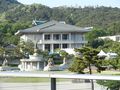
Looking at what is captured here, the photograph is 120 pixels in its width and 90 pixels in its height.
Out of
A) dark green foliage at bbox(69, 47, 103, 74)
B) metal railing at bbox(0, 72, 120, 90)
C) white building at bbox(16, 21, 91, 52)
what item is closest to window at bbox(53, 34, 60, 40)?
white building at bbox(16, 21, 91, 52)

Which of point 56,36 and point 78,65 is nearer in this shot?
point 78,65

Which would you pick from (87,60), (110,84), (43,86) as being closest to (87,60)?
(87,60)

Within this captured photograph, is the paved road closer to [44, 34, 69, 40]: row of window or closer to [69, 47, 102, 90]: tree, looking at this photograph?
[69, 47, 102, 90]: tree

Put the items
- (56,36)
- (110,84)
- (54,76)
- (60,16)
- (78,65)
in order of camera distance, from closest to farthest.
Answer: (110,84)
(54,76)
(78,65)
(56,36)
(60,16)

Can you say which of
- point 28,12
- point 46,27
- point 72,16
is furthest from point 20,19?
point 46,27

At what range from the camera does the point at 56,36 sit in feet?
203

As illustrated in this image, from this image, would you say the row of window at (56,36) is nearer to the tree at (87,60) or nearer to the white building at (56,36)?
the white building at (56,36)

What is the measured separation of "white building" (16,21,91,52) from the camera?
61.3m

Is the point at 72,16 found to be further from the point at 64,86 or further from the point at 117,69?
the point at 64,86

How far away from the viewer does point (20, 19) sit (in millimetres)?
113562

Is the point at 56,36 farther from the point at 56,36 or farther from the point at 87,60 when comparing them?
the point at 87,60

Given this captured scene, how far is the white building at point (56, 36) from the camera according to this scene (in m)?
61.3

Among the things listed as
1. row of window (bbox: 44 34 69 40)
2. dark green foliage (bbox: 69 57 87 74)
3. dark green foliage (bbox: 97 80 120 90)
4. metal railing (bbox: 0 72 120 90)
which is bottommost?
dark green foliage (bbox: 69 57 87 74)

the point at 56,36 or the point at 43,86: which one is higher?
the point at 56,36
